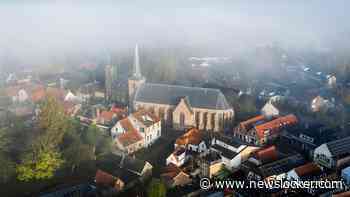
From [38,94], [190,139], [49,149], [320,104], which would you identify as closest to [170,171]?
[190,139]

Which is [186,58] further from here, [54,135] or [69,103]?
[54,135]

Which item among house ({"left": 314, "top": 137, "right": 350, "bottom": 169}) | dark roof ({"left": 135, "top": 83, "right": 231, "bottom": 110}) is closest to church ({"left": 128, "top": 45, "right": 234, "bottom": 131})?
dark roof ({"left": 135, "top": 83, "right": 231, "bottom": 110})

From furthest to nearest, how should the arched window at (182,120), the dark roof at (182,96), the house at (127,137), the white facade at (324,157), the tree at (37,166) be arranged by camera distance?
1. the arched window at (182,120)
2. the dark roof at (182,96)
3. the house at (127,137)
4. the white facade at (324,157)
5. the tree at (37,166)

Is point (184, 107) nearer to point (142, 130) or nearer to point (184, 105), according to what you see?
point (184, 105)

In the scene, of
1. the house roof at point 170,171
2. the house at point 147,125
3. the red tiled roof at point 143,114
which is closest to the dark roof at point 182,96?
the red tiled roof at point 143,114

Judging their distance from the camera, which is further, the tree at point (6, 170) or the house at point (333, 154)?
the house at point (333, 154)

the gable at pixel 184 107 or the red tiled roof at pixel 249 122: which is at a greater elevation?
the gable at pixel 184 107

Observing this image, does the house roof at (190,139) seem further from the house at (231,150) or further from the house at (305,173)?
the house at (305,173)
